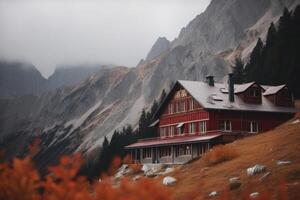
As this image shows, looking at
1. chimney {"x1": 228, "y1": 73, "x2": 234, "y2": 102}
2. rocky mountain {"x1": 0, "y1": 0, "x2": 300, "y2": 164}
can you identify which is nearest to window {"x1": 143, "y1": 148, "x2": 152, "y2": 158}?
chimney {"x1": 228, "y1": 73, "x2": 234, "y2": 102}

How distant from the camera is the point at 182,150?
58875 mm

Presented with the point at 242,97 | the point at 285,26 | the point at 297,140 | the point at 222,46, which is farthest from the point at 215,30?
the point at 297,140

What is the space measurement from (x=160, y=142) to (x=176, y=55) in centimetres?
11018

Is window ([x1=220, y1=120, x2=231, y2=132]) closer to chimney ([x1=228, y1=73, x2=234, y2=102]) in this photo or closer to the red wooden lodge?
the red wooden lodge

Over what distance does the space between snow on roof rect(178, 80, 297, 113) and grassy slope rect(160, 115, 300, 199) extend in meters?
7.22

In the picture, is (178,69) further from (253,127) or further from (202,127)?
(202,127)

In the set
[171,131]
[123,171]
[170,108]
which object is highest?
[170,108]

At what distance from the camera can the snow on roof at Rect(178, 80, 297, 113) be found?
5766 centimetres

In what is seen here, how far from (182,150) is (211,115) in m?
6.01

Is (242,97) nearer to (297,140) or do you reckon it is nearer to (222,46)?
(297,140)

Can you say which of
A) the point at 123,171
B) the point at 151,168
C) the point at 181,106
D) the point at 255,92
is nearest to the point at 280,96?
the point at 255,92

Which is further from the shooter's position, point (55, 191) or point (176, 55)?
Result: point (176, 55)

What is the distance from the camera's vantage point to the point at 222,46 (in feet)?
592

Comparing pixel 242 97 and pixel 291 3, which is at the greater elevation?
pixel 291 3
